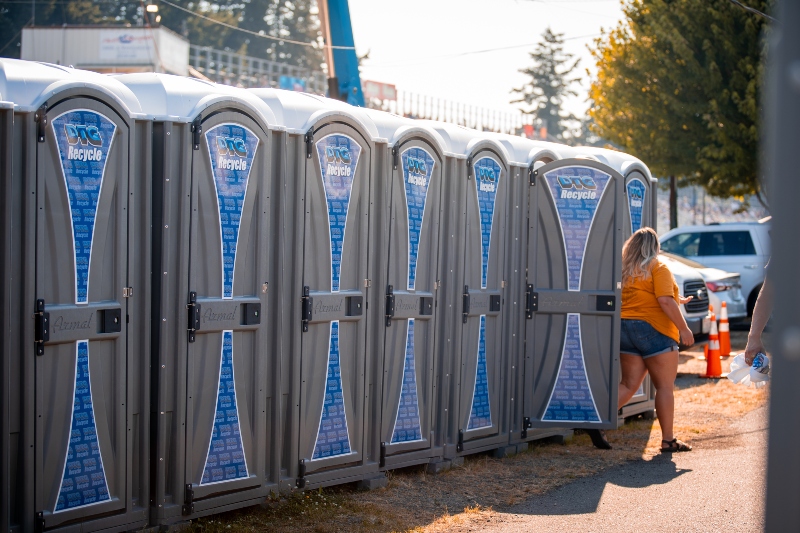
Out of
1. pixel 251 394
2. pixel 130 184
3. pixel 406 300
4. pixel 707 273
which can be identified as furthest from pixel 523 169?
pixel 707 273

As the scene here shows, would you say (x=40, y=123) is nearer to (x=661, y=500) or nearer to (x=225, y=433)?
(x=225, y=433)

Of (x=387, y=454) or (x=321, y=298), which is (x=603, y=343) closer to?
(x=387, y=454)

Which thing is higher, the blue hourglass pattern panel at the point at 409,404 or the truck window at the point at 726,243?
the truck window at the point at 726,243

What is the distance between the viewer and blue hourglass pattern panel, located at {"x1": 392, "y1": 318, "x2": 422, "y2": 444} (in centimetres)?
702

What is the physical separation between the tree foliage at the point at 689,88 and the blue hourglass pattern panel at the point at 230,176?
15.7m

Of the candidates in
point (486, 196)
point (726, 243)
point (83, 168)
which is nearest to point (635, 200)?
point (486, 196)

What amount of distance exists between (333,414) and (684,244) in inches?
531

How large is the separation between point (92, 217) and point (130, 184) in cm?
31

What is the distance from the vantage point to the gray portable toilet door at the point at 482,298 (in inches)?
299

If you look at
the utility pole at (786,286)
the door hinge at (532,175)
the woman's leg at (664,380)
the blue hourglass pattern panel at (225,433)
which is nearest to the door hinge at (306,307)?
the blue hourglass pattern panel at (225,433)

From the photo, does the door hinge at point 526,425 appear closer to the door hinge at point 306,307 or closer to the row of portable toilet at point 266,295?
the row of portable toilet at point 266,295

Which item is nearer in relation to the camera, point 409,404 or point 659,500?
point 659,500

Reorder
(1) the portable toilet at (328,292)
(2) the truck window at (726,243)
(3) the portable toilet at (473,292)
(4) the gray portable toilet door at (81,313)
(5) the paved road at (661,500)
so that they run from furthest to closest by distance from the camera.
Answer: (2) the truck window at (726,243)
(3) the portable toilet at (473,292)
(1) the portable toilet at (328,292)
(5) the paved road at (661,500)
(4) the gray portable toilet door at (81,313)

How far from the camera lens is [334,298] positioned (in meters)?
6.36
